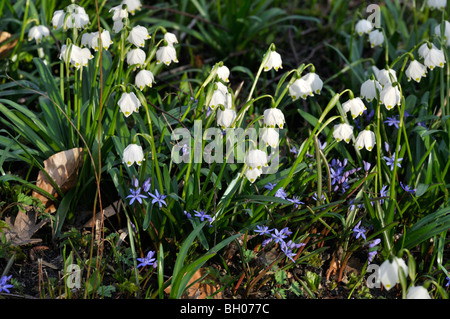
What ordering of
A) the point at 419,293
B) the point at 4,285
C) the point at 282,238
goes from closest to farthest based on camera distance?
the point at 419,293, the point at 4,285, the point at 282,238

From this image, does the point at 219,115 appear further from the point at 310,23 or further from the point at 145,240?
the point at 310,23

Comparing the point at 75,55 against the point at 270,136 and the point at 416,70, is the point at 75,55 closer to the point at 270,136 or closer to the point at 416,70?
the point at 270,136

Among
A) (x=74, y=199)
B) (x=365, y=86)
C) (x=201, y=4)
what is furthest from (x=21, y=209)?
(x=201, y=4)

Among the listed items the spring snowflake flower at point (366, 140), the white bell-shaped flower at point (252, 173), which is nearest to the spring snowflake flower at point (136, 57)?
the white bell-shaped flower at point (252, 173)

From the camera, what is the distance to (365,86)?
2.25 metres

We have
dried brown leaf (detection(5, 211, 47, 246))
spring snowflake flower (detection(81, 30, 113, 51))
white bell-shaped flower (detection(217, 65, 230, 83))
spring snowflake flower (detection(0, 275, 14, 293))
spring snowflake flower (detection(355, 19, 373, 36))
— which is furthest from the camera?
spring snowflake flower (detection(355, 19, 373, 36))

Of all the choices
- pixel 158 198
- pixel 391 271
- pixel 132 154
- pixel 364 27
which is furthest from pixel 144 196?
pixel 364 27

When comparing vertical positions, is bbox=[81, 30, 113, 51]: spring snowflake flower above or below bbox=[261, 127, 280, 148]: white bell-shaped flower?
above

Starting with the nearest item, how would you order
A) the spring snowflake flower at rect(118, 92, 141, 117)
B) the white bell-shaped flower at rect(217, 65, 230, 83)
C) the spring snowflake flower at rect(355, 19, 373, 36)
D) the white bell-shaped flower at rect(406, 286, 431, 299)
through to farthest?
1. the white bell-shaped flower at rect(406, 286, 431, 299)
2. the spring snowflake flower at rect(118, 92, 141, 117)
3. the white bell-shaped flower at rect(217, 65, 230, 83)
4. the spring snowflake flower at rect(355, 19, 373, 36)

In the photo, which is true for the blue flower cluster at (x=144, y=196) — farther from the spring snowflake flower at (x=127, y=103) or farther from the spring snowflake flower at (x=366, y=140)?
the spring snowflake flower at (x=366, y=140)

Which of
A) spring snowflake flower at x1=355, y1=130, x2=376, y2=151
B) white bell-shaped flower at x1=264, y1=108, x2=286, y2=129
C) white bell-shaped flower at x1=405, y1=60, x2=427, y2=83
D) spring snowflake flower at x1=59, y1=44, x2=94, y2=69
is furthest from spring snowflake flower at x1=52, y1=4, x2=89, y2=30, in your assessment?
white bell-shaped flower at x1=405, y1=60, x2=427, y2=83

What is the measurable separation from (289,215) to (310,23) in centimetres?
247

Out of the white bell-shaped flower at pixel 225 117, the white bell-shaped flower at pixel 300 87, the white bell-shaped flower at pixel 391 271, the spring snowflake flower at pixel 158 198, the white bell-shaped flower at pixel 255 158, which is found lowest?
the white bell-shaped flower at pixel 391 271

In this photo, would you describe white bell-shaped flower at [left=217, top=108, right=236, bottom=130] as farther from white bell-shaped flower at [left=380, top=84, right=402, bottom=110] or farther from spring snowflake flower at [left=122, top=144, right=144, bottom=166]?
white bell-shaped flower at [left=380, top=84, right=402, bottom=110]
